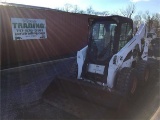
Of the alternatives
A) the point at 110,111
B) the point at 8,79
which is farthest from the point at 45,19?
the point at 110,111

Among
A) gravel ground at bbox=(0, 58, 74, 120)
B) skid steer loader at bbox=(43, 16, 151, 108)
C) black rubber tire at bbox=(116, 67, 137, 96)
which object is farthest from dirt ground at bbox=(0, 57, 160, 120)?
black rubber tire at bbox=(116, 67, 137, 96)

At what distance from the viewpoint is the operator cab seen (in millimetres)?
5660

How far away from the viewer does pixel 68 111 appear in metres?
4.88

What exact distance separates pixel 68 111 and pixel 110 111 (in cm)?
105

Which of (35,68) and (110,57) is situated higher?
(110,57)

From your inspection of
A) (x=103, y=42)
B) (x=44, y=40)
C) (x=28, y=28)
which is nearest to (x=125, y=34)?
(x=103, y=42)

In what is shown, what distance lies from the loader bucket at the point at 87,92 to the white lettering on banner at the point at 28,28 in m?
5.77

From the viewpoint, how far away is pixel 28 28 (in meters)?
11.0

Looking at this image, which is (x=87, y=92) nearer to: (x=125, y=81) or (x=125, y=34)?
(x=125, y=81)

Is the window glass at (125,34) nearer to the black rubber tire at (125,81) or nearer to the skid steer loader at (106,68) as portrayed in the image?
the skid steer loader at (106,68)

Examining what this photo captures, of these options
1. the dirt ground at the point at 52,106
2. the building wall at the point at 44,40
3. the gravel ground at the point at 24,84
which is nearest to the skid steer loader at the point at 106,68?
the dirt ground at the point at 52,106

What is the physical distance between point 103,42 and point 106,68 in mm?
834

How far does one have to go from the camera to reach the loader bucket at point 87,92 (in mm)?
4680

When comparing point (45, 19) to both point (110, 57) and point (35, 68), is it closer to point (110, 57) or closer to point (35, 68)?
point (35, 68)
